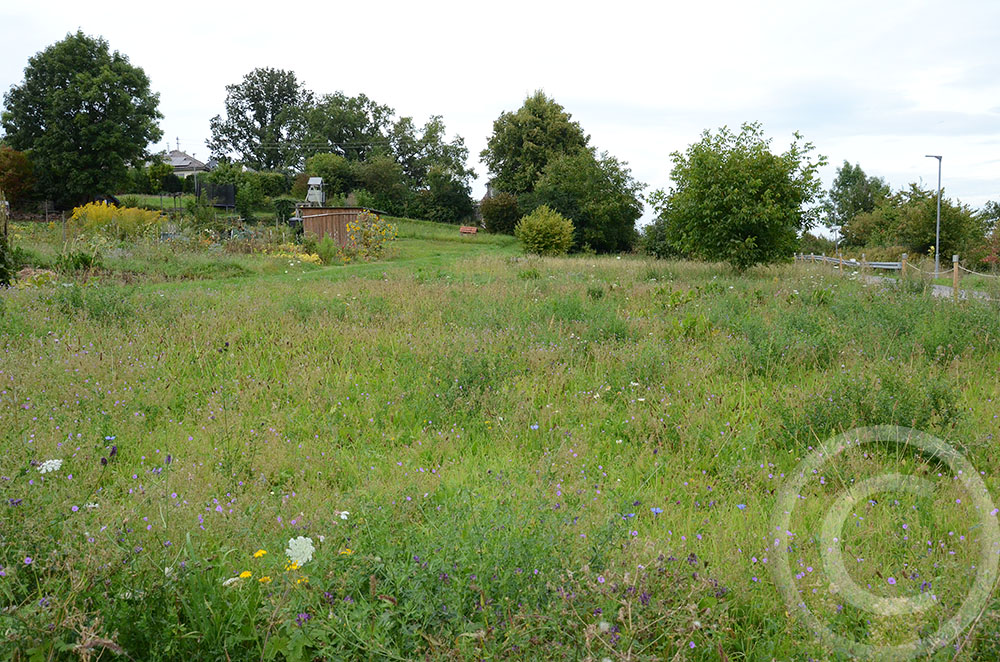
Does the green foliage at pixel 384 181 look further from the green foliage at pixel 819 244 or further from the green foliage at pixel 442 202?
the green foliage at pixel 819 244

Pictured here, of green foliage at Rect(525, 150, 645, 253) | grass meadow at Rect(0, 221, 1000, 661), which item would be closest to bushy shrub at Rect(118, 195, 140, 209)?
green foliage at Rect(525, 150, 645, 253)

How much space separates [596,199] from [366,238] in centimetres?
1778

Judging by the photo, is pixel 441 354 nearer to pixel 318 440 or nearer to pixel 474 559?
pixel 318 440

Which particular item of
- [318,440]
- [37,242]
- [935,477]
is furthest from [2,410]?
[37,242]

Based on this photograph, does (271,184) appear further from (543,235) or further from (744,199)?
(744,199)

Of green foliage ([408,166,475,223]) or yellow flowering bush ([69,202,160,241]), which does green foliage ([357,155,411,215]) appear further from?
yellow flowering bush ([69,202,160,241])

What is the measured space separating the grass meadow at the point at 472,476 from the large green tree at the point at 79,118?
38466 mm


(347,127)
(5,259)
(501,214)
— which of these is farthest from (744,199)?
(347,127)

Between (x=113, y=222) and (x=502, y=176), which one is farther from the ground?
(x=502, y=176)

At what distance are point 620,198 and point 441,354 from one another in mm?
31431

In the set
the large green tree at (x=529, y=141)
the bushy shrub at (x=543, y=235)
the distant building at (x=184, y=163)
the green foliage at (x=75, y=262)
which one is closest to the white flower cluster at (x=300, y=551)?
the green foliage at (x=75, y=262)

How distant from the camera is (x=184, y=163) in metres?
77.0

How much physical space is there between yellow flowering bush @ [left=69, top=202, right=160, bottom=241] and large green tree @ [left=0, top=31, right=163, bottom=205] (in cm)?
1988

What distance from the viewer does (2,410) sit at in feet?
15.5
